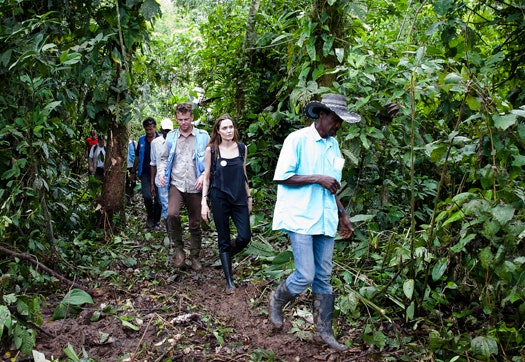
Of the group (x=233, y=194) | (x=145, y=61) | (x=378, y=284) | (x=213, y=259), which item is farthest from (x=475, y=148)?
(x=145, y=61)

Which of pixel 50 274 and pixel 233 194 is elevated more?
pixel 233 194

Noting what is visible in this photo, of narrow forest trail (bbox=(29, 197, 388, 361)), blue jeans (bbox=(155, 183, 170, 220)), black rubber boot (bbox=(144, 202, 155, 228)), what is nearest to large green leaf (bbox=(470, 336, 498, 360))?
narrow forest trail (bbox=(29, 197, 388, 361))

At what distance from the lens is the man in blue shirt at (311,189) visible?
4508mm

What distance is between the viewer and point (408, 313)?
479 centimetres

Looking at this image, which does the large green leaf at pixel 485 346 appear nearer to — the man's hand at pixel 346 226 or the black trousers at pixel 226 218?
the man's hand at pixel 346 226

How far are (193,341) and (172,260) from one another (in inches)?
103

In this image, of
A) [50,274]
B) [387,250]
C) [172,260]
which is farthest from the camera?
[172,260]

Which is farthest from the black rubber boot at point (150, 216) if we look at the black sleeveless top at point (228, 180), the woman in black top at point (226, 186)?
the black sleeveless top at point (228, 180)

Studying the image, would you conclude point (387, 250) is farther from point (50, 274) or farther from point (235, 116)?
point (235, 116)

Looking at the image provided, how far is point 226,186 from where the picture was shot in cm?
622

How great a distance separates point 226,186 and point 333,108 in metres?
2.08

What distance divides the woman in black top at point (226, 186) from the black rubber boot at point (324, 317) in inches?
68.1

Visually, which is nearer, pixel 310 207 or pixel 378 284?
pixel 310 207

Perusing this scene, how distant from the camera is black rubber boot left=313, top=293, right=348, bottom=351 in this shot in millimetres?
4703
